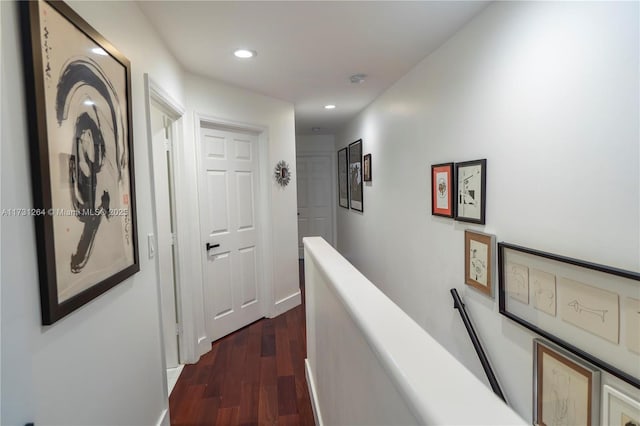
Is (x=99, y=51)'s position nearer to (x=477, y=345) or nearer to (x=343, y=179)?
(x=477, y=345)

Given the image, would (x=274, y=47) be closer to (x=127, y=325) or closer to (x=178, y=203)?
(x=178, y=203)

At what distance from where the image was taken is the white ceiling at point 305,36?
5.82 ft

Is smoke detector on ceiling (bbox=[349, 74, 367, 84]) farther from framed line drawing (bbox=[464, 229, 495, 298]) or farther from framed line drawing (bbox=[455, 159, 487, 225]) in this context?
framed line drawing (bbox=[464, 229, 495, 298])

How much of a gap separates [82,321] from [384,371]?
1.03m

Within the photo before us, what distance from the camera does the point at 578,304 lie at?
4.23 feet

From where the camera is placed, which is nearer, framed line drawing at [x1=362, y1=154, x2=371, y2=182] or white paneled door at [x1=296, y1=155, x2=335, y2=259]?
framed line drawing at [x1=362, y1=154, x2=371, y2=182]

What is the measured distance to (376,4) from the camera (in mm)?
1751

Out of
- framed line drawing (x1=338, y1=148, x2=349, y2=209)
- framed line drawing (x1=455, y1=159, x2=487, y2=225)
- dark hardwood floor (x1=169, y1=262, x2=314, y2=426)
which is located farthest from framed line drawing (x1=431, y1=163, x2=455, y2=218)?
framed line drawing (x1=338, y1=148, x2=349, y2=209)

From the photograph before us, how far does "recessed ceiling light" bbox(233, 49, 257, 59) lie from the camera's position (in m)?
2.33

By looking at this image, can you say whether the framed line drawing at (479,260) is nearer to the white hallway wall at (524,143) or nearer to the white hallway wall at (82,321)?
the white hallway wall at (524,143)

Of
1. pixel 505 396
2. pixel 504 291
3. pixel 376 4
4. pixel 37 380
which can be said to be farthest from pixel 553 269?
pixel 37 380

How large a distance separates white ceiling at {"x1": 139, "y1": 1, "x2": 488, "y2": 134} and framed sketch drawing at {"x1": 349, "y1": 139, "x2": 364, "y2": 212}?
60.5 inches

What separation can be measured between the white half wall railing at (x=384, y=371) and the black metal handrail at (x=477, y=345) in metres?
0.85

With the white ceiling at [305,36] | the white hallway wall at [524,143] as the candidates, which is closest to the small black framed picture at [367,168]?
the white ceiling at [305,36]
